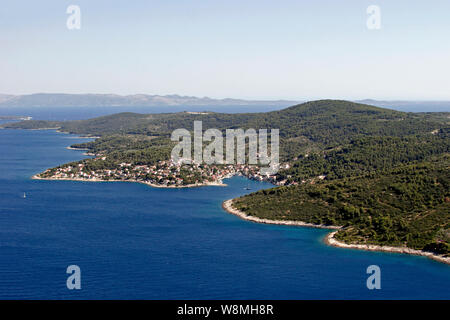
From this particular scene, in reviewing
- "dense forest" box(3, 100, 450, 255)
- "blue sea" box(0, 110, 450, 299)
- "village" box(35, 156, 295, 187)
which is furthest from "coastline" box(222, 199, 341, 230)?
"village" box(35, 156, 295, 187)

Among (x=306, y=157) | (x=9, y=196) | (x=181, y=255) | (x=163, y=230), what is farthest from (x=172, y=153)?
(x=181, y=255)

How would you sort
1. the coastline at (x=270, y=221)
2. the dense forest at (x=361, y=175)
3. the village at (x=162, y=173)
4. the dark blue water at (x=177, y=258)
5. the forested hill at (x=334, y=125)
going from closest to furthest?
1. the dark blue water at (x=177, y=258)
2. the dense forest at (x=361, y=175)
3. the coastline at (x=270, y=221)
4. the village at (x=162, y=173)
5. the forested hill at (x=334, y=125)

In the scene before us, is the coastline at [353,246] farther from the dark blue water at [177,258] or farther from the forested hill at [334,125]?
the forested hill at [334,125]

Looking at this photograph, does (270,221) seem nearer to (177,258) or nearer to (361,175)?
(177,258)

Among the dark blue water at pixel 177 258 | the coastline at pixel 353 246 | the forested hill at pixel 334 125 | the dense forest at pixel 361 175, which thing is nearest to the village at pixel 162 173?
the dense forest at pixel 361 175

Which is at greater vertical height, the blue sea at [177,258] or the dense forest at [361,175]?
the dense forest at [361,175]

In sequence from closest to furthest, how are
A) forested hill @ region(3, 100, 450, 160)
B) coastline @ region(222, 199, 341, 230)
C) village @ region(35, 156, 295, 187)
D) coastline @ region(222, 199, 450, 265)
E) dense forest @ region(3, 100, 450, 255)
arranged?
coastline @ region(222, 199, 450, 265) < dense forest @ region(3, 100, 450, 255) < coastline @ region(222, 199, 341, 230) < village @ region(35, 156, 295, 187) < forested hill @ region(3, 100, 450, 160)

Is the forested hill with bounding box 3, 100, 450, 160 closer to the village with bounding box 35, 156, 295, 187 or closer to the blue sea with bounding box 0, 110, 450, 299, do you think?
the village with bounding box 35, 156, 295, 187

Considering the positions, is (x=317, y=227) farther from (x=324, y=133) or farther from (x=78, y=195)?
(x=324, y=133)
